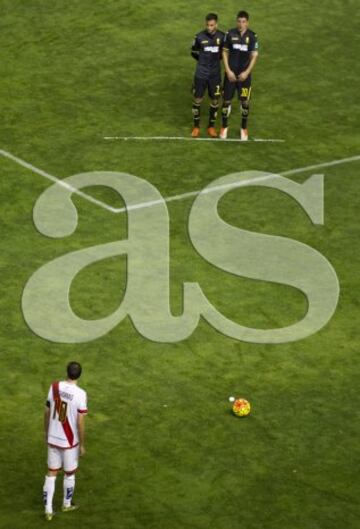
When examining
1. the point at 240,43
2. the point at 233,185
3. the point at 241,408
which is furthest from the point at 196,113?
the point at 241,408

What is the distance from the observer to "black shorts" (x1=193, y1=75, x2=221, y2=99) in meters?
29.0

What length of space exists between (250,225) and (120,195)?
111 inches

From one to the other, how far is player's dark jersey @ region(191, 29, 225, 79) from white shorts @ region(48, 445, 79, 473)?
12829 mm

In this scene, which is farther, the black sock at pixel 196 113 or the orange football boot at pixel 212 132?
the orange football boot at pixel 212 132

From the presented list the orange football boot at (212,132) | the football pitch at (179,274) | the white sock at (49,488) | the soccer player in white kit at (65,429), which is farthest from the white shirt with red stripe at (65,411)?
the orange football boot at (212,132)

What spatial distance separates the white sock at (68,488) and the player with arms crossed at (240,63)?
12.8 m

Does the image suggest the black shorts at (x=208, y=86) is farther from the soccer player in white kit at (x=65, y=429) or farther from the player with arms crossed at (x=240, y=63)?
the soccer player in white kit at (x=65, y=429)

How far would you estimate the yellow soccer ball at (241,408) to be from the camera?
68.0ft

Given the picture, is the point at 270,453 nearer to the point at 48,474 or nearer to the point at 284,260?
the point at 48,474

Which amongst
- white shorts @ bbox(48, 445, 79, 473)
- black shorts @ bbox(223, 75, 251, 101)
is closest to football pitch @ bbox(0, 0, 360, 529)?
white shorts @ bbox(48, 445, 79, 473)

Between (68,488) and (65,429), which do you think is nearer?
(65,429)

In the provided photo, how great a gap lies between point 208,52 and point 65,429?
12907 mm

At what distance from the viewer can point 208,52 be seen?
28.7m

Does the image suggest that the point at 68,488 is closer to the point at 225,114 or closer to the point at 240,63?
the point at 225,114
